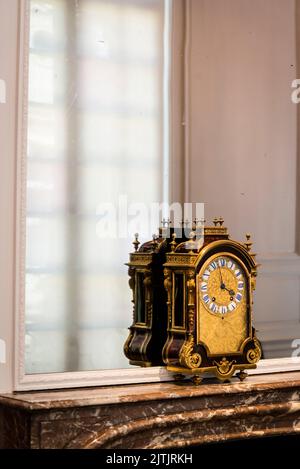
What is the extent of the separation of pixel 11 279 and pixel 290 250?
1113 mm

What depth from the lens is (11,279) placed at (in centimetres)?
265

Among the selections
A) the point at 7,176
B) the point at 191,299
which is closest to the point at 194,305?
the point at 191,299

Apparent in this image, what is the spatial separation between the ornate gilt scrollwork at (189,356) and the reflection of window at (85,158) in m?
0.18

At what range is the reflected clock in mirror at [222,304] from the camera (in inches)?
113

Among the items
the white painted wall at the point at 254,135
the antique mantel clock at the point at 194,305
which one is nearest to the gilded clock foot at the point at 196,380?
the antique mantel clock at the point at 194,305

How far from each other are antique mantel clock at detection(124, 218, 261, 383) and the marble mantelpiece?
3.1 inches

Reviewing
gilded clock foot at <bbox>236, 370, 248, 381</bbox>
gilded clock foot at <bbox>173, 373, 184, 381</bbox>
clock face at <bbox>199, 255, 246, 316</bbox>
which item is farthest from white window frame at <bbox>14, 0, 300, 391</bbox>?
clock face at <bbox>199, 255, 246, 316</bbox>

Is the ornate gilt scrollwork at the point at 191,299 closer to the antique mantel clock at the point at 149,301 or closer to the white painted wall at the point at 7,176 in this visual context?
the antique mantel clock at the point at 149,301

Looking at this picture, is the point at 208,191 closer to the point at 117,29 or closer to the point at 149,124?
the point at 149,124

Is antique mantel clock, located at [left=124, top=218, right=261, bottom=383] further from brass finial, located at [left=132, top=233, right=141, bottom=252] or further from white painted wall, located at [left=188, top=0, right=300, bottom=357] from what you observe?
white painted wall, located at [left=188, top=0, right=300, bottom=357]

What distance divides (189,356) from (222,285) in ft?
0.78

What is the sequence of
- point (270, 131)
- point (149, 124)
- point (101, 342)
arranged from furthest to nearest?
point (270, 131)
point (149, 124)
point (101, 342)

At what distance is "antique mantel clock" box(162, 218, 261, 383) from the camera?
9.34 ft
